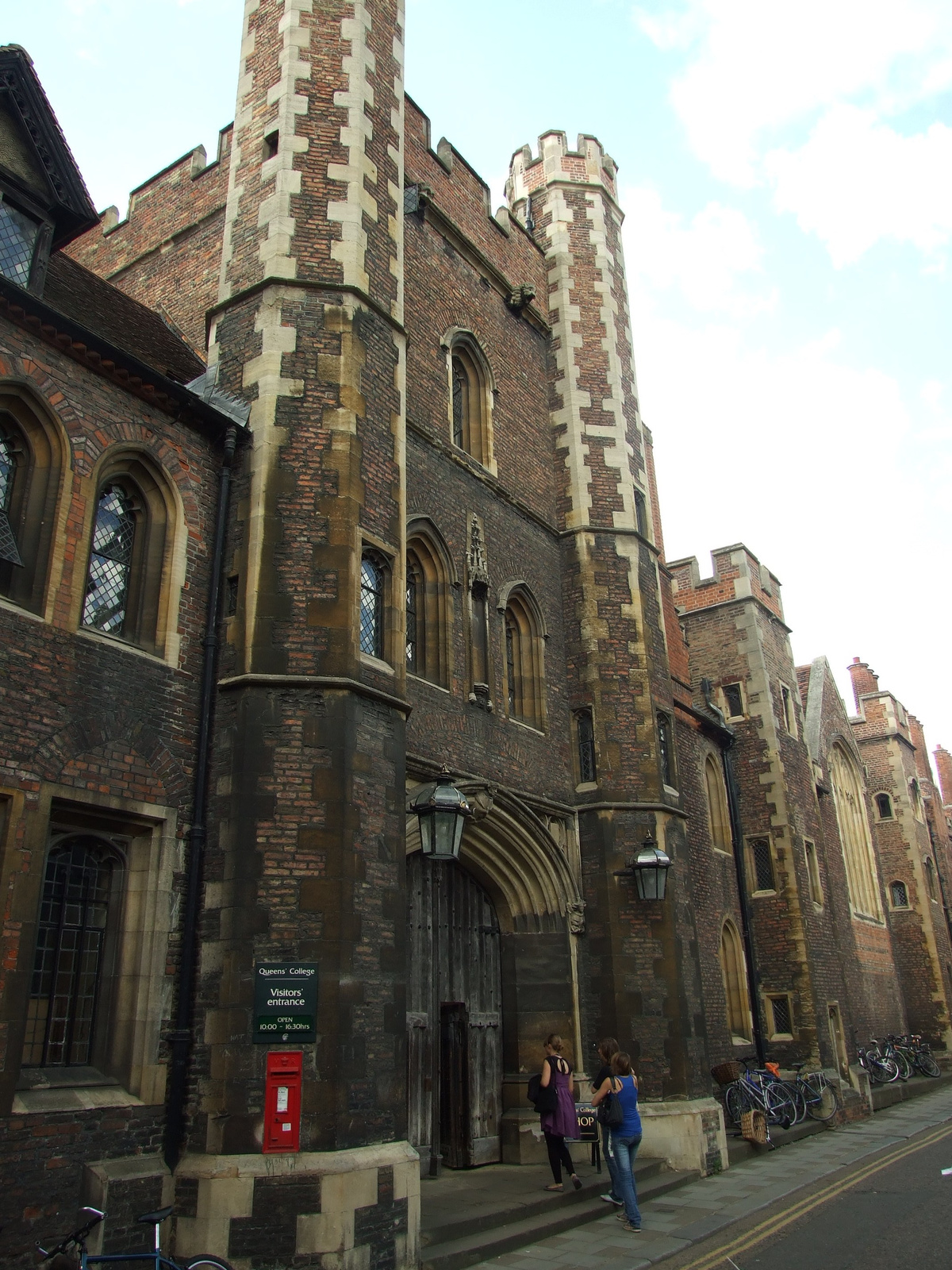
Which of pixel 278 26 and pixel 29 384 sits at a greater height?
pixel 278 26

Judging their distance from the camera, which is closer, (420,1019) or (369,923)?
(369,923)

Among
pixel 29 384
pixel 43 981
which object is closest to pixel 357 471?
pixel 29 384

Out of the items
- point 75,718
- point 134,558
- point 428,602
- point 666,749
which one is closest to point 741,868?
point 666,749

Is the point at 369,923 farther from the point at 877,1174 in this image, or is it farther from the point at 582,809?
the point at 877,1174

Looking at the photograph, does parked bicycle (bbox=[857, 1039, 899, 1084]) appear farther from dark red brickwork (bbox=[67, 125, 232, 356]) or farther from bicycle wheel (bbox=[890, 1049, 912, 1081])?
dark red brickwork (bbox=[67, 125, 232, 356])

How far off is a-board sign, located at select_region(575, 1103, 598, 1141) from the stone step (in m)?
0.43

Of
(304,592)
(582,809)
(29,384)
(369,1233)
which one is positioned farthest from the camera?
(582,809)

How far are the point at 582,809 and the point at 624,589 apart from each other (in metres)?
3.43

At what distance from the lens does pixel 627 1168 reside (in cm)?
968

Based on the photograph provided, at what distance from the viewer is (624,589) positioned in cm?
1542

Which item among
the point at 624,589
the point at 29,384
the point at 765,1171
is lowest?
the point at 765,1171

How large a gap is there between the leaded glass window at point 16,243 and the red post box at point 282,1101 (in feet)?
23.7

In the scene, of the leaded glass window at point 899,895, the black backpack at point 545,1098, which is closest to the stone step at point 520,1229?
the black backpack at point 545,1098

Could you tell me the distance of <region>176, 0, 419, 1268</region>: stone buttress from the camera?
786 cm
